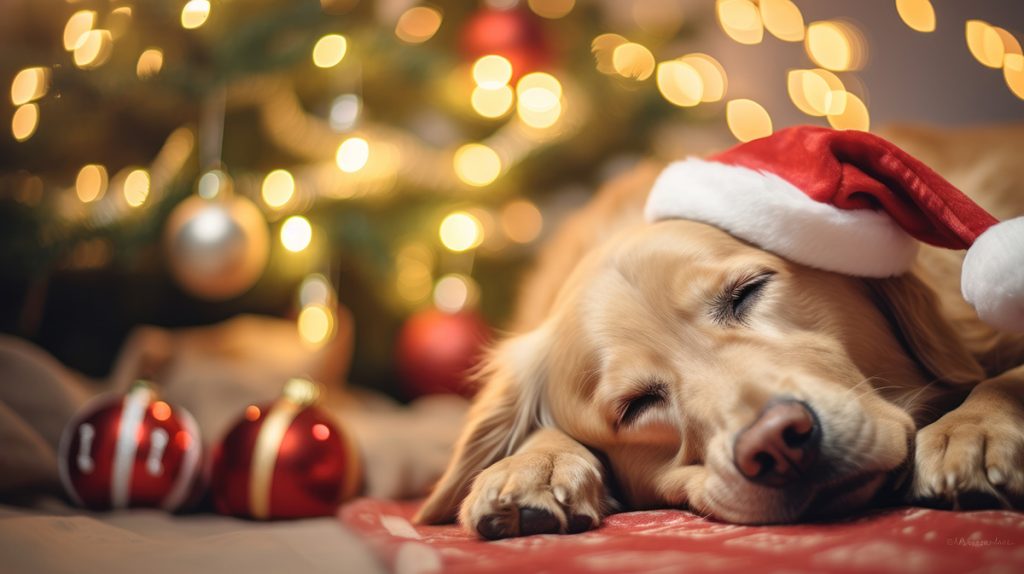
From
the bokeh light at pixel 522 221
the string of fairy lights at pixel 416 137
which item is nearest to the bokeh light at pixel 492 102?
the string of fairy lights at pixel 416 137

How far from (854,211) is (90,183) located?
2726mm

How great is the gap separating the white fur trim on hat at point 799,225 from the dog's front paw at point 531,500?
1.92ft

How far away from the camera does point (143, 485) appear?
185cm

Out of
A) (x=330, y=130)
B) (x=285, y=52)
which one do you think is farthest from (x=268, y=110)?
(x=285, y=52)

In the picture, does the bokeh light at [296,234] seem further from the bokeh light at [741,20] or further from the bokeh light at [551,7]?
the bokeh light at [741,20]

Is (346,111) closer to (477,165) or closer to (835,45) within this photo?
(477,165)

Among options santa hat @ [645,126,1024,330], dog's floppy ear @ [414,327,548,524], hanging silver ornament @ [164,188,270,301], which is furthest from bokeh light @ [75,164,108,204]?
santa hat @ [645,126,1024,330]

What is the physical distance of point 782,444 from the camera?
120cm

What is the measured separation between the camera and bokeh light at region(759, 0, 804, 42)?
9.74 feet

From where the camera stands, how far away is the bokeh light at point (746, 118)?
328 centimetres

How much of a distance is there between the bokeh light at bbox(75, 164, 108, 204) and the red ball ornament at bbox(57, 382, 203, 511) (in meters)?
1.18

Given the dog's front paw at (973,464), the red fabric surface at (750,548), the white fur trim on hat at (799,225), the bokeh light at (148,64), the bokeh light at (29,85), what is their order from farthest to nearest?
1. the bokeh light at (148,64)
2. the bokeh light at (29,85)
3. the white fur trim on hat at (799,225)
4. the dog's front paw at (973,464)
5. the red fabric surface at (750,548)

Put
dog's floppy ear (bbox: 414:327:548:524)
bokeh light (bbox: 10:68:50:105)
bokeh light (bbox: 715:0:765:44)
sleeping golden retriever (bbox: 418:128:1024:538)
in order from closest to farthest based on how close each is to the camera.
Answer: sleeping golden retriever (bbox: 418:128:1024:538) → dog's floppy ear (bbox: 414:327:548:524) → bokeh light (bbox: 10:68:50:105) → bokeh light (bbox: 715:0:765:44)

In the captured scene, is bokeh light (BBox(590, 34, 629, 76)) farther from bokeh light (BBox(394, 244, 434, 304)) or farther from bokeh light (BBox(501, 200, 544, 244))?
bokeh light (BBox(394, 244, 434, 304))
